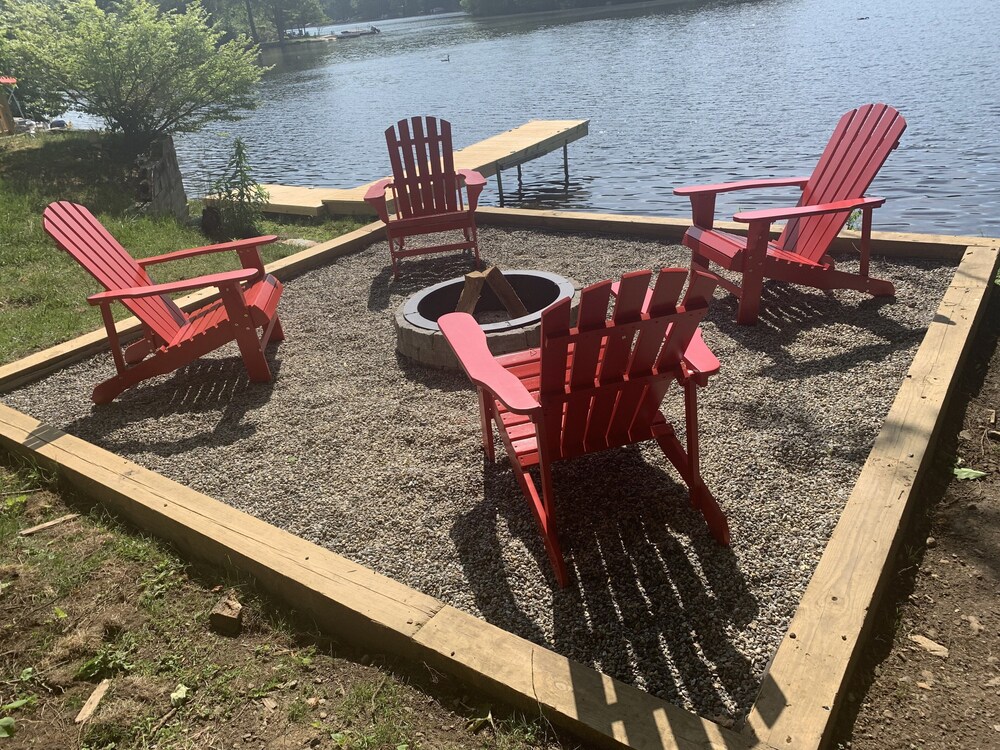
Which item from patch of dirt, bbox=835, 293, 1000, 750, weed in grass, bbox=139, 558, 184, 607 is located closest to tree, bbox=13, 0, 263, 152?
weed in grass, bbox=139, 558, 184, 607

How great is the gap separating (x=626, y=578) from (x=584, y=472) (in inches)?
26.4

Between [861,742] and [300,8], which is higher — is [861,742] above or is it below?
below

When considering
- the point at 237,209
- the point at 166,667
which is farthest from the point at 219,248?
the point at 237,209

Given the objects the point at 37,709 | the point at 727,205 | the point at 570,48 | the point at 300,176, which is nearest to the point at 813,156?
the point at 727,205

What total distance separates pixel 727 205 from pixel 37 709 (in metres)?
9.37

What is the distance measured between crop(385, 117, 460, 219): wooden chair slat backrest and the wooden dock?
4.30ft

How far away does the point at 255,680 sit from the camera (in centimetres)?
216

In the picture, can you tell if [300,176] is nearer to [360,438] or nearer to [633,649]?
[360,438]

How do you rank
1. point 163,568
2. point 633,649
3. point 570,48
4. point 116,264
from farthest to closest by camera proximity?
point 570,48 < point 116,264 < point 163,568 < point 633,649

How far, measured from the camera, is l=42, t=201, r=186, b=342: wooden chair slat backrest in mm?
3795

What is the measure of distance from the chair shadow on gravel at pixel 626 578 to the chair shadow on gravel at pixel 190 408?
60.3 inches

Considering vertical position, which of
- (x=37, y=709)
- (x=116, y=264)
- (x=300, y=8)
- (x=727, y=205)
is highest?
(x=300, y=8)

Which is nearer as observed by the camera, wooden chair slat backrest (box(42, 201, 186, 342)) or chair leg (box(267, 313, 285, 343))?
wooden chair slat backrest (box(42, 201, 186, 342))

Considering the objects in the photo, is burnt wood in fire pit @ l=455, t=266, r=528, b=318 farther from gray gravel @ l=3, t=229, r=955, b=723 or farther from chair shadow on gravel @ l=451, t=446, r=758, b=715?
chair shadow on gravel @ l=451, t=446, r=758, b=715
